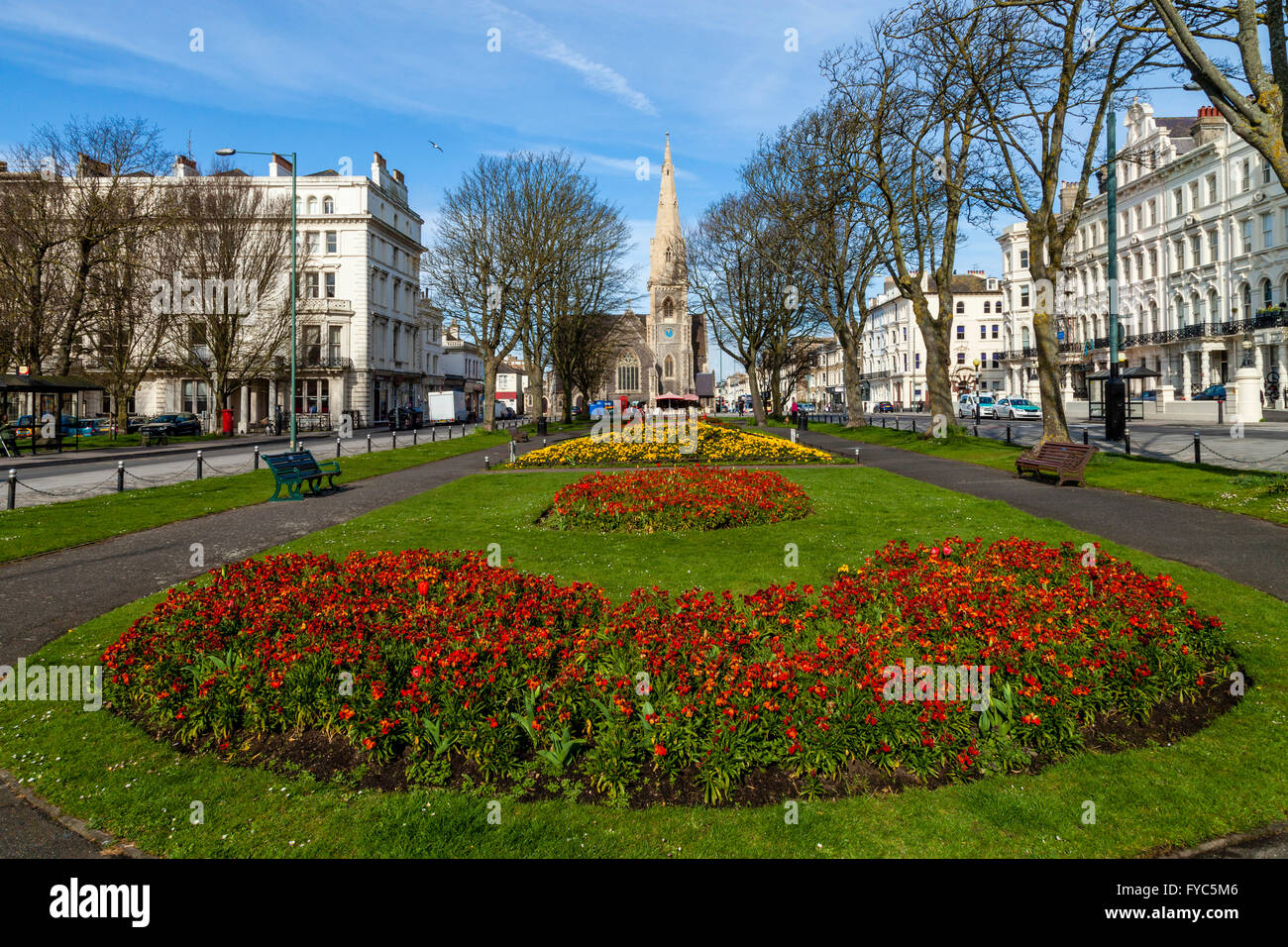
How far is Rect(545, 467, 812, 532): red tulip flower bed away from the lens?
42.1ft

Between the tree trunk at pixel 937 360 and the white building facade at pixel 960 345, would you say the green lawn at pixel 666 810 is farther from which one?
the white building facade at pixel 960 345

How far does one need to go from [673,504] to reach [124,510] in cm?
1104

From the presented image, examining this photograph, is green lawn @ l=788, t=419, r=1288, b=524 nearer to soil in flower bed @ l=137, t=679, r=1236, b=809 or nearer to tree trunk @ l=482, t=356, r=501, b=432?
soil in flower bed @ l=137, t=679, r=1236, b=809

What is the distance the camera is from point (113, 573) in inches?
400

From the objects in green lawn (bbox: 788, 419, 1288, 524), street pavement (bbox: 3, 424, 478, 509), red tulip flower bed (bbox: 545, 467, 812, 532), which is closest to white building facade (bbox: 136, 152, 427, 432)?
street pavement (bbox: 3, 424, 478, 509)

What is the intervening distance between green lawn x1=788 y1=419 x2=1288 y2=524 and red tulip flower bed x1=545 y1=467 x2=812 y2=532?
701 cm

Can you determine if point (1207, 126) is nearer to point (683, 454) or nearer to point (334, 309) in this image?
point (683, 454)

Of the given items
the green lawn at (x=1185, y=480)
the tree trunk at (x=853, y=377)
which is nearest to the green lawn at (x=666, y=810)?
the green lawn at (x=1185, y=480)

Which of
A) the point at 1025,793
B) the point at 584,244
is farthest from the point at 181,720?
the point at 584,244

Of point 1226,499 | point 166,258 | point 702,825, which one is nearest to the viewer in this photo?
point 702,825

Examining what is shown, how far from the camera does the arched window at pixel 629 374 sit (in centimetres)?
11596
